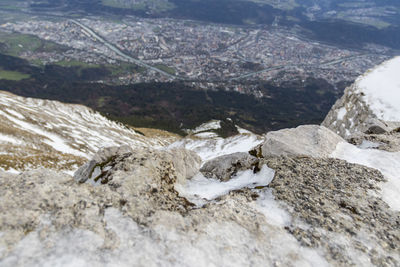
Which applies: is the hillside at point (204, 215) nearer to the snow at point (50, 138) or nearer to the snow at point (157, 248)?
the snow at point (157, 248)

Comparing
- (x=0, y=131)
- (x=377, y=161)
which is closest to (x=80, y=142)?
(x=0, y=131)

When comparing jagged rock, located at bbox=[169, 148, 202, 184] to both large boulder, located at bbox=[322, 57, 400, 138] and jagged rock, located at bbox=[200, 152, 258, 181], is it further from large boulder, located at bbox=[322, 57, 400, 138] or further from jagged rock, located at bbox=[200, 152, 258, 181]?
large boulder, located at bbox=[322, 57, 400, 138]

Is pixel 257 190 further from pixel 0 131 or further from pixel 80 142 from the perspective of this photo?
pixel 80 142

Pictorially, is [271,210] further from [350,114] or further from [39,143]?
[350,114]

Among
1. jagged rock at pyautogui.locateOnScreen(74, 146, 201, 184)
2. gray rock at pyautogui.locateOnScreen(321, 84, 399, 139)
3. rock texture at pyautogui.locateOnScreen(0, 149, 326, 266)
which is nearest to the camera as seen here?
rock texture at pyautogui.locateOnScreen(0, 149, 326, 266)

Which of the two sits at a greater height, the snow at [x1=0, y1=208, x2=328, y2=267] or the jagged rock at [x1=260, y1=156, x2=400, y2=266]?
the jagged rock at [x1=260, y1=156, x2=400, y2=266]

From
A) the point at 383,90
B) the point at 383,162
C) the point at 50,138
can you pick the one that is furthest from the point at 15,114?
the point at 383,90

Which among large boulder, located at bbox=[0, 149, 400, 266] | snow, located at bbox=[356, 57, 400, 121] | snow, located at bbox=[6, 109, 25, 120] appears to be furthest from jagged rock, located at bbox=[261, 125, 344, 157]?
snow, located at bbox=[6, 109, 25, 120]
